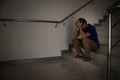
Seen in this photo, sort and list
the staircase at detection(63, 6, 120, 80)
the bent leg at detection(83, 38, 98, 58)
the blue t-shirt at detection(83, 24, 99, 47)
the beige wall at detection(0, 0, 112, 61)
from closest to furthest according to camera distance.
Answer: the staircase at detection(63, 6, 120, 80) < the bent leg at detection(83, 38, 98, 58) < the blue t-shirt at detection(83, 24, 99, 47) < the beige wall at detection(0, 0, 112, 61)

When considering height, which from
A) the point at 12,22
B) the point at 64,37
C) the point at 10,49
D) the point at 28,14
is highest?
the point at 28,14

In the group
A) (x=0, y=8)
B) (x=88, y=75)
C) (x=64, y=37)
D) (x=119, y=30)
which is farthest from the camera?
(x=64, y=37)

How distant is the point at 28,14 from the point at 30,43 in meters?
0.72

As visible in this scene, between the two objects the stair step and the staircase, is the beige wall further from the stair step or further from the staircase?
the stair step

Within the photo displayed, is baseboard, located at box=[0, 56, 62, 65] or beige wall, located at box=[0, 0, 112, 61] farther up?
beige wall, located at box=[0, 0, 112, 61]

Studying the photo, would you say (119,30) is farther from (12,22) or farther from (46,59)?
(12,22)

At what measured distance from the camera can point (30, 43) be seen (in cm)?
299

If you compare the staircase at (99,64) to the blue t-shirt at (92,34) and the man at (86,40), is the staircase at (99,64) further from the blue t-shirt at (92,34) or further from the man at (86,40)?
the blue t-shirt at (92,34)

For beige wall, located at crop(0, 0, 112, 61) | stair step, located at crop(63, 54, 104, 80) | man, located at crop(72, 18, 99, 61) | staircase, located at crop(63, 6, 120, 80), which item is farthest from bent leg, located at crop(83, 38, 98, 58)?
beige wall, located at crop(0, 0, 112, 61)

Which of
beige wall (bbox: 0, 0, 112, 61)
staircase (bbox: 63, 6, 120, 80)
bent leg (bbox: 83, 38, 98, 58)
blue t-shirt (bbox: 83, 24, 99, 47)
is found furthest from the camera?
beige wall (bbox: 0, 0, 112, 61)

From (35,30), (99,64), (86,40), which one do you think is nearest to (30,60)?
(35,30)

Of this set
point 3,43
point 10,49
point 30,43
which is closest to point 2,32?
point 3,43

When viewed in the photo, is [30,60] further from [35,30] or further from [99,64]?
[99,64]

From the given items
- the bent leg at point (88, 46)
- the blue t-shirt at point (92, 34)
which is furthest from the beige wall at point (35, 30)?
the bent leg at point (88, 46)
